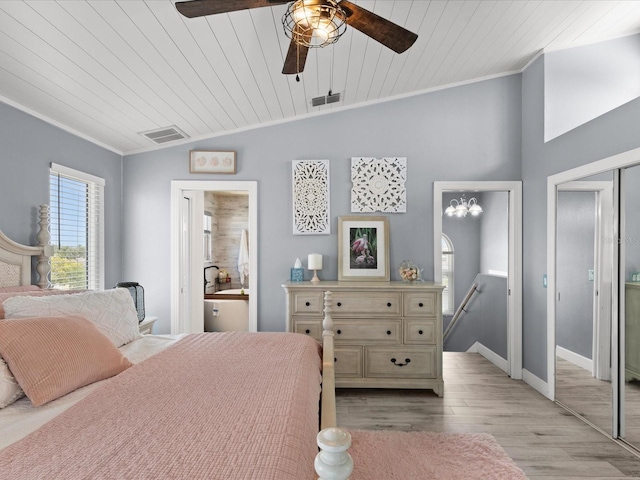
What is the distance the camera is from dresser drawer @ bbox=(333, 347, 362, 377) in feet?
11.3

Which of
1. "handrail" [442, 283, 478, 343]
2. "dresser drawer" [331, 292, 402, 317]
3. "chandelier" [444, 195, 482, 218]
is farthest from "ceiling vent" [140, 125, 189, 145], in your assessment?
"handrail" [442, 283, 478, 343]

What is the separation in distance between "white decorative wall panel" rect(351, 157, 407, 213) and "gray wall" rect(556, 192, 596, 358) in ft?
4.72

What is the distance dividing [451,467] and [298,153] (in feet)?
10.0

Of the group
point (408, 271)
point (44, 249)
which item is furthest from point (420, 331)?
point (44, 249)

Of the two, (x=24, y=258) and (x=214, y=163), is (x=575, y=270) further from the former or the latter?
(x=24, y=258)

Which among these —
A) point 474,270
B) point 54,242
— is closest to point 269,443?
point 54,242

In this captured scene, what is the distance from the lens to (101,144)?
3684 mm

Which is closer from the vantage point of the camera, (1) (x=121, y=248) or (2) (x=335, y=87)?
(2) (x=335, y=87)

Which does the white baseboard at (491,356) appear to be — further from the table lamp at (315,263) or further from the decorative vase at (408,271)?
the table lamp at (315,263)

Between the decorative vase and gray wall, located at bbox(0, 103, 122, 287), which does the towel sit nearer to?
gray wall, located at bbox(0, 103, 122, 287)

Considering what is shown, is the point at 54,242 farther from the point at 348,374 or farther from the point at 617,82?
the point at 617,82

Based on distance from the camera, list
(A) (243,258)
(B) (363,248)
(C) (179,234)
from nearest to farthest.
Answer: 1. (B) (363,248)
2. (C) (179,234)
3. (A) (243,258)

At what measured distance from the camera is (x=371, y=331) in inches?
136

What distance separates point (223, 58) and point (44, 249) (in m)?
1.90
